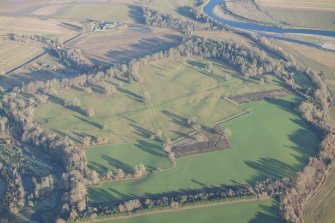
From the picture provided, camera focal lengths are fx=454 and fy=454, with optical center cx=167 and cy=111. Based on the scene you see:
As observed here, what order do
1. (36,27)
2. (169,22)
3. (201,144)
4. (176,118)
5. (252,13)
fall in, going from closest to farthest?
(201,144), (176,118), (169,22), (36,27), (252,13)

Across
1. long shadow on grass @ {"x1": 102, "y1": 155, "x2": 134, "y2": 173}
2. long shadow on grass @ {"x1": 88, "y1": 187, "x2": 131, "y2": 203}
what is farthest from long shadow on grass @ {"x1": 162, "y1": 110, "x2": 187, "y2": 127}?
long shadow on grass @ {"x1": 88, "y1": 187, "x2": 131, "y2": 203}

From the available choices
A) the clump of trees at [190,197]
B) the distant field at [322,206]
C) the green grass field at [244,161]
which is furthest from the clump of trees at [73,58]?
the distant field at [322,206]

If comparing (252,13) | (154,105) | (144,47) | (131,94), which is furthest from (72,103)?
(252,13)

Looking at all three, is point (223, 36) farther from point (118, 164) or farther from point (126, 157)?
point (118, 164)

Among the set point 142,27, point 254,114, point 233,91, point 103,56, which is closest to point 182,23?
point 142,27

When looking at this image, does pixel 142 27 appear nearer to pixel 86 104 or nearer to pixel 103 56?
pixel 103 56

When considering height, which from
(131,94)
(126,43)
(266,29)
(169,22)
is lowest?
(131,94)
